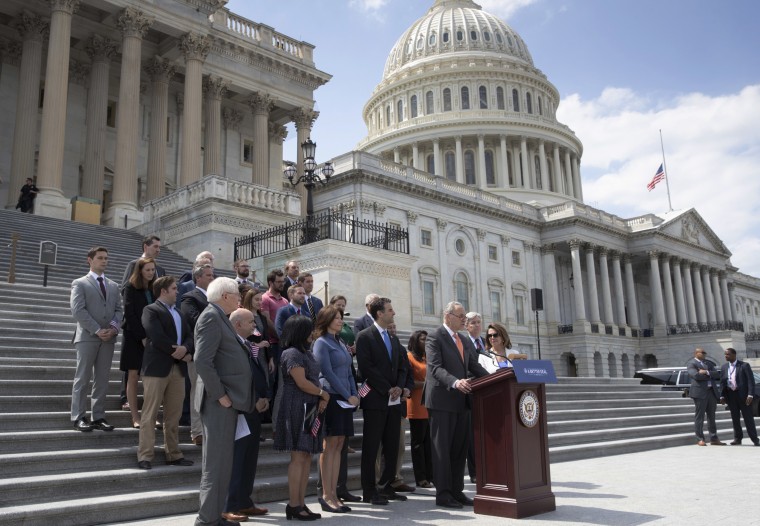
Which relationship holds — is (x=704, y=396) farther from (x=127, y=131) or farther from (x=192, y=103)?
(x=192, y=103)

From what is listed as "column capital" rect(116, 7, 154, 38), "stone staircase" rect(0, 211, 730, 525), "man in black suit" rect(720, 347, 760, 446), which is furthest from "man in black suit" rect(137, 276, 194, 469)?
"column capital" rect(116, 7, 154, 38)

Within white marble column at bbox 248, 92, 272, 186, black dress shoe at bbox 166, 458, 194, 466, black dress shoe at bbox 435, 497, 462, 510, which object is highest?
white marble column at bbox 248, 92, 272, 186

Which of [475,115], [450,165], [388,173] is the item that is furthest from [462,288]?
[475,115]

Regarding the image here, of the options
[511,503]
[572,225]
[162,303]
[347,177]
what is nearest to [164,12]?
[347,177]

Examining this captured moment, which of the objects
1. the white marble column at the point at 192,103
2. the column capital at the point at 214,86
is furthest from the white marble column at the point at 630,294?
the white marble column at the point at 192,103

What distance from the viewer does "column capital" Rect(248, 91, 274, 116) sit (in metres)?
36.3

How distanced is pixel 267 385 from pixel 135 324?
1927mm

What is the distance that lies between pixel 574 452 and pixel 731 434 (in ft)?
22.0

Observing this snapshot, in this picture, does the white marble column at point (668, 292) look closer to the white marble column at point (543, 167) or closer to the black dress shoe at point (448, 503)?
the white marble column at point (543, 167)

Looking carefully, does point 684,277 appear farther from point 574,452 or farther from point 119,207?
point 574,452

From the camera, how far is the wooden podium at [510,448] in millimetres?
6934

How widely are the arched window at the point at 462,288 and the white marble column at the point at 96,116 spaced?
29522 millimetres

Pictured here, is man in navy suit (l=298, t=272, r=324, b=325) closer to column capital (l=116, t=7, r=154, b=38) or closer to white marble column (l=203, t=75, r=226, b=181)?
column capital (l=116, t=7, r=154, b=38)

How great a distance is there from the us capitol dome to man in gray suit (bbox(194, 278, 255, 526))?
7099 cm
